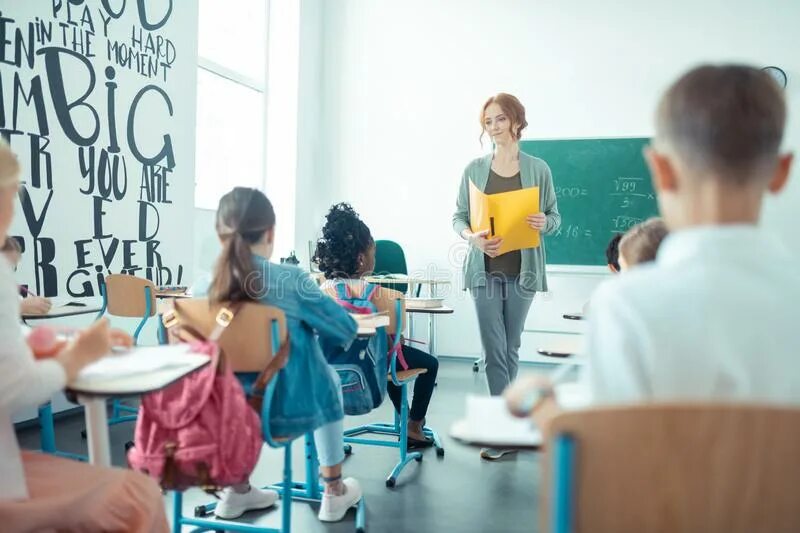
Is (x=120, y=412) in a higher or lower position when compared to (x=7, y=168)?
lower

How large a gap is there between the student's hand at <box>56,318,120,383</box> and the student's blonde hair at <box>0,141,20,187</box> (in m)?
0.30

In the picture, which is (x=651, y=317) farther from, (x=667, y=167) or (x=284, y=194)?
(x=284, y=194)

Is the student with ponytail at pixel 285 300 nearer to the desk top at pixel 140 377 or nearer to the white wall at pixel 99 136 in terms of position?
the desk top at pixel 140 377

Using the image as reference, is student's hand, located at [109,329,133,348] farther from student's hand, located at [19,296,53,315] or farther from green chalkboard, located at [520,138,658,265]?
green chalkboard, located at [520,138,658,265]

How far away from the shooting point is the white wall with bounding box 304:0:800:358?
5.22m

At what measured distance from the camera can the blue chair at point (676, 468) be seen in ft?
2.29

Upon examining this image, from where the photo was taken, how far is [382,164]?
20.0 ft

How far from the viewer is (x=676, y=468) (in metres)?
0.72

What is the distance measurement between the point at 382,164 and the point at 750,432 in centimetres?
556

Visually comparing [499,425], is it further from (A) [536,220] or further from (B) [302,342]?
(A) [536,220]

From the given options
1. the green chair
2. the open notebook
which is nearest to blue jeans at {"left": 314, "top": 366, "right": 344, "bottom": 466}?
the open notebook

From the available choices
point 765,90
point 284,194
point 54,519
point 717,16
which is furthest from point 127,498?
point 717,16

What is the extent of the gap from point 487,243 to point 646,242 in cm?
100

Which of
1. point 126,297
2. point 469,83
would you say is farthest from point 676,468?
point 469,83
